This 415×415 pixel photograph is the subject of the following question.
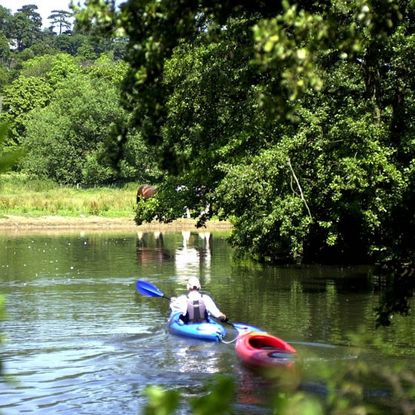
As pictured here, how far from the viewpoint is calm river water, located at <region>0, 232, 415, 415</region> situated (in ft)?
38.8

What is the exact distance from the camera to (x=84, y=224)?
4612cm

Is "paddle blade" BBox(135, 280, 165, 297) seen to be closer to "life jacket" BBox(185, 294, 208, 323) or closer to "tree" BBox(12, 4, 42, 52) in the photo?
"life jacket" BBox(185, 294, 208, 323)

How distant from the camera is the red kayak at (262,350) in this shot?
12742 millimetres

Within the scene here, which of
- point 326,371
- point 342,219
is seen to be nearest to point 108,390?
point 326,371

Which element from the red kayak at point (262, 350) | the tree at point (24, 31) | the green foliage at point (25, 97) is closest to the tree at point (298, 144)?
the red kayak at point (262, 350)

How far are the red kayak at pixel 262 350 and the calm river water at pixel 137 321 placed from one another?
23 cm

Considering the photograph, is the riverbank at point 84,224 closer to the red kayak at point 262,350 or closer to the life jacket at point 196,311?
the life jacket at point 196,311

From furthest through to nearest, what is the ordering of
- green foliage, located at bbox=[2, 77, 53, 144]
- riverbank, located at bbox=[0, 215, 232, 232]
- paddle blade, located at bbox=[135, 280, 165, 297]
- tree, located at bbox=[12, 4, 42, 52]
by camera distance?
tree, located at bbox=[12, 4, 42, 52]
green foliage, located at bbox=[2, 77, 53, 144]
riverbank, located at bbox=[0, 215, 232, 232]
paddle blade, located at bbox=[135, 280, 165, 297]

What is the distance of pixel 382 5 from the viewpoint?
641 cm

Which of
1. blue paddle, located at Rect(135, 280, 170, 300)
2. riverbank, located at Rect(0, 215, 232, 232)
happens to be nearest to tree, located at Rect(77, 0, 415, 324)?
blue paddle, located at Rect(135, 280, 170, 300)

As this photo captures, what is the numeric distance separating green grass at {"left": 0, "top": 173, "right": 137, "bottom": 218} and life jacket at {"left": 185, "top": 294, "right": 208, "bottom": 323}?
3122 cm

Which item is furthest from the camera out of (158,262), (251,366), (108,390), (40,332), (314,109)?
(158,262)

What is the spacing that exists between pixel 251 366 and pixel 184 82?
41.0ft

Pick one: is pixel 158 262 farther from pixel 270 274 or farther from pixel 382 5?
pixel 382 5
